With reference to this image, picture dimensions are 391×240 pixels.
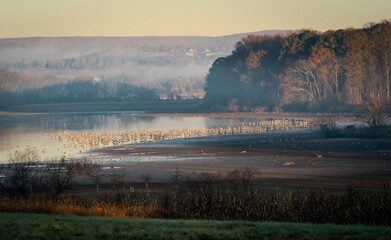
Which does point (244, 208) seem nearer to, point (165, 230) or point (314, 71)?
point (165, 230)

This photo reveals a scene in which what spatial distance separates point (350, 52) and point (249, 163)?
76.1 metres

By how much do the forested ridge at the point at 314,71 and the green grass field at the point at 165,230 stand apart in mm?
96679

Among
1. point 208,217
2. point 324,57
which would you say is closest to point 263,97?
point 324,57

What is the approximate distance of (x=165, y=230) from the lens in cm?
2009

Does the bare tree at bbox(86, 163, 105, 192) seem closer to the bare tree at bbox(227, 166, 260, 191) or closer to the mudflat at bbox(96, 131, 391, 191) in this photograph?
the mudflat at bbox(96, 131, 391, 191)

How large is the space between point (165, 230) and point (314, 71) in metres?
112

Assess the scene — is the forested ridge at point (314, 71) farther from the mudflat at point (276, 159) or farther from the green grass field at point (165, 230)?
the green grass field at point (165, 230)

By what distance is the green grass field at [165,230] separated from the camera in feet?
63.6

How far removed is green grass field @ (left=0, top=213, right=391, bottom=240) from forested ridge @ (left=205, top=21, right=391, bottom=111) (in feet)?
317

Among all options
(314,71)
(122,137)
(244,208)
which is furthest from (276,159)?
(314,71)

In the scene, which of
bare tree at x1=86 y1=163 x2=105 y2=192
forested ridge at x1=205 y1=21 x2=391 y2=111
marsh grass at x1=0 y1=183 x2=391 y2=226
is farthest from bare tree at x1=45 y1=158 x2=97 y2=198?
forested ridge at x1=205 y1=21 x2=391 y2=111

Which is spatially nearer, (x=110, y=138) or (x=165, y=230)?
(x=165, y=230)

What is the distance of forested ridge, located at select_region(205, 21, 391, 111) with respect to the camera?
398 ft

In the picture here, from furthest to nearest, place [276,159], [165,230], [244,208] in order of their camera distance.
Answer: [276,159]
[244,208]
[165,230]
